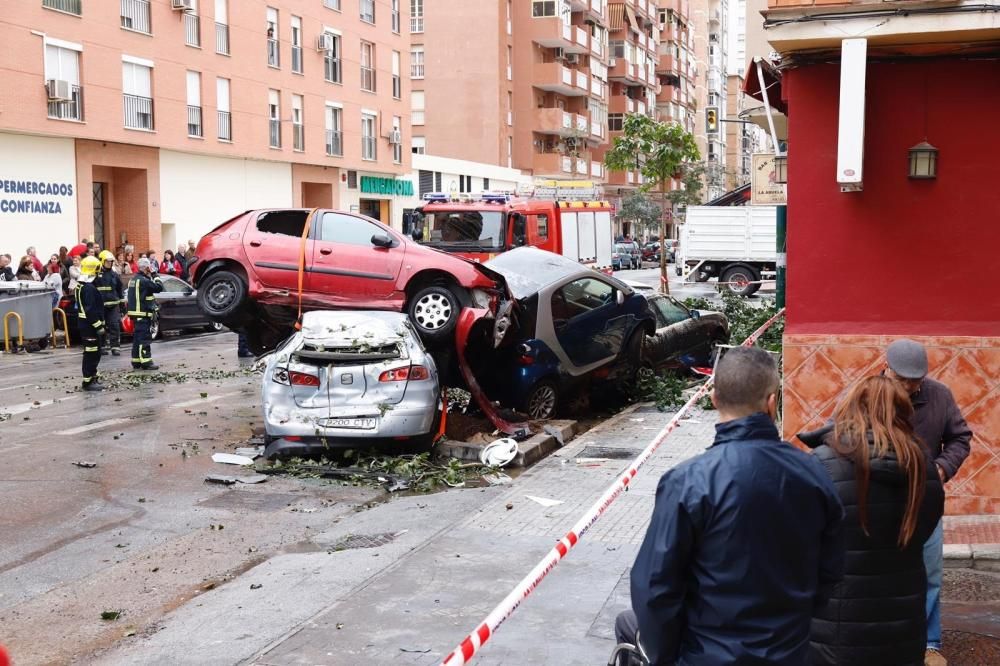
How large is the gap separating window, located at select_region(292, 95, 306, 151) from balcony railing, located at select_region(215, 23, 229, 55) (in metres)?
4.27

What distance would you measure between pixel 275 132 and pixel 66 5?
10.5m

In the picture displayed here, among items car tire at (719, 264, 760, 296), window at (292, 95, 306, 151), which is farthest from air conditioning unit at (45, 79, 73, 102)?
car tire at (719, 264, 760, 296)

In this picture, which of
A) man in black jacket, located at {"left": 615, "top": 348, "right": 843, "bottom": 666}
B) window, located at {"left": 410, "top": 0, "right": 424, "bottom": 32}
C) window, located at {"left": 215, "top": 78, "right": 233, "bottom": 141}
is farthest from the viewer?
window, located at {"left": 410, "top": 0, "right": 424, "bottom": 32}

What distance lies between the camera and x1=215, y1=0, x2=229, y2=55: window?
3625 cm

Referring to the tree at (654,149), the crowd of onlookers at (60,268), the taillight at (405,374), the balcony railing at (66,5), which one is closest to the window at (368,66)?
the tree at (654,149)

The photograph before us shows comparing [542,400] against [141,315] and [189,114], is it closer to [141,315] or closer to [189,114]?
[141,315]

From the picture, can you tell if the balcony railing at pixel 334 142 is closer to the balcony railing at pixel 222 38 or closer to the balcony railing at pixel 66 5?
the balcony railing at pixel 222 38

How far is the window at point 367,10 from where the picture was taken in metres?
45.2

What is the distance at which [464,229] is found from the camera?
22.1m

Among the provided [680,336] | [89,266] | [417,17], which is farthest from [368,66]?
[680,336]

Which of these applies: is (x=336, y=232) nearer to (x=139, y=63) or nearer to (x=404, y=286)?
(x=404, y=286)

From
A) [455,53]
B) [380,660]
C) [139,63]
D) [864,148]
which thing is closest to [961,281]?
[864,148]

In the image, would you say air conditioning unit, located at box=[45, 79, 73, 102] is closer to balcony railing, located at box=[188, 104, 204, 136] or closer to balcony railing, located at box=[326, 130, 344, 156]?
balcony railing, located at box=[188, 104, 204, 136]

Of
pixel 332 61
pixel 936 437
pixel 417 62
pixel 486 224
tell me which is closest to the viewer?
pixel 936 437
